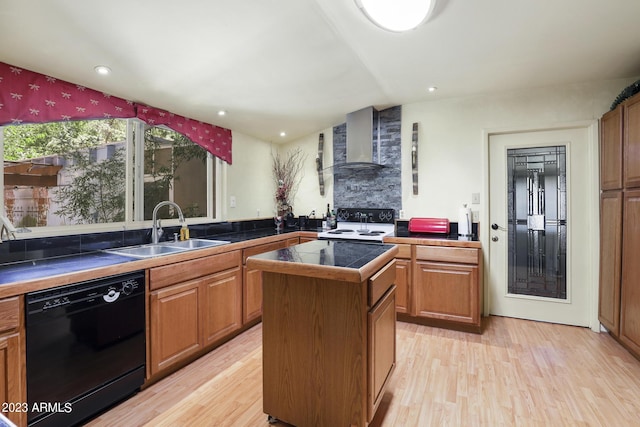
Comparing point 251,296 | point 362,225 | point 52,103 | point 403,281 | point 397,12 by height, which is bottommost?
point 251,296

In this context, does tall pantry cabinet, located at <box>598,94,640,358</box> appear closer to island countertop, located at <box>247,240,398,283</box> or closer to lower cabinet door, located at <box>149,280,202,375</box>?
island countertop, located at <box>247,240,398,283</box>

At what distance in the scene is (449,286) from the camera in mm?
2846

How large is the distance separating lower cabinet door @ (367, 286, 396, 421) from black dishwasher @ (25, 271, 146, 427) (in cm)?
143

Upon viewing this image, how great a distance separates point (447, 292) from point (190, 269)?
2224 mm

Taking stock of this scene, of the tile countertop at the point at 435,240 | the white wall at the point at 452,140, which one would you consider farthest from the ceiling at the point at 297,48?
the tile countertop at the point at 435,240

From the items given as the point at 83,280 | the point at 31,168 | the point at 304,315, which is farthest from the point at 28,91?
the point at 304,315

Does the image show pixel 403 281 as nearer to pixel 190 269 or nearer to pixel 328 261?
pixel 328 261

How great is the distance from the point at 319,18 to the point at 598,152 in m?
2.74

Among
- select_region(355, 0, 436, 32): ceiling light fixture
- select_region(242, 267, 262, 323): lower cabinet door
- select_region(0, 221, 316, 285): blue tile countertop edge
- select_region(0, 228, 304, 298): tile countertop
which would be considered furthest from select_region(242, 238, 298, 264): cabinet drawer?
select_region(355, 0, 436, 32): ceiling light fixture

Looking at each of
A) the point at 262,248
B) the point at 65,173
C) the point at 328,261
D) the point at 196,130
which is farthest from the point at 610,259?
the point at 65,173

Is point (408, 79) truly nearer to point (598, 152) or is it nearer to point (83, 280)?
point (598, 152)

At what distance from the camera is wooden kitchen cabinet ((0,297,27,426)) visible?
4.43ft

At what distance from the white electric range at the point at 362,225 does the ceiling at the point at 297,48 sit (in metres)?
1.36

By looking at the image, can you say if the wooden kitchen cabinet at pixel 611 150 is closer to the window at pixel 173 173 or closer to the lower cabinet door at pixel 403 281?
the lower cabinet door at pixel 403 281
